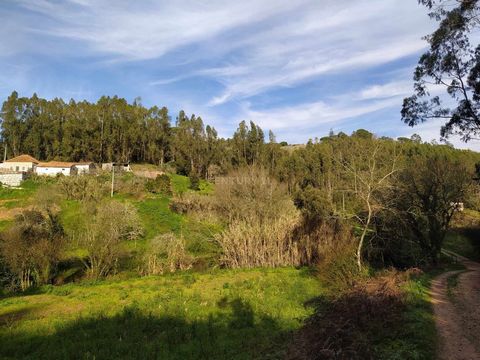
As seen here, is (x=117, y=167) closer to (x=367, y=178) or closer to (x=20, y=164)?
(x=20, y=164)

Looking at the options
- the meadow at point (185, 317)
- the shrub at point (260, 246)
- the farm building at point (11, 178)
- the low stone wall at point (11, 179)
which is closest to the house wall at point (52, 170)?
the farm building at point (11, 178)

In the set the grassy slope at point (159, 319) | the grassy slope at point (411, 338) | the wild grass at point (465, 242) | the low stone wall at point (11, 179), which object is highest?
the low stone wall at point (11, 179)

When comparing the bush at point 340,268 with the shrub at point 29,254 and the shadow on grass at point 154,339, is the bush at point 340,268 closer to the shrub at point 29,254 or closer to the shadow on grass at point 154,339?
the shadow on grass at point 154,339

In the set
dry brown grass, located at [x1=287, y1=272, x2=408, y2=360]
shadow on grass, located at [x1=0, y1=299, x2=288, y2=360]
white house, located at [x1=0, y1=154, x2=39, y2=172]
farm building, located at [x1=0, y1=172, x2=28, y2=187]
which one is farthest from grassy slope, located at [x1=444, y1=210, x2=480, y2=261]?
white house, located at [x1=0, y1=154, x2=39, y2=172]

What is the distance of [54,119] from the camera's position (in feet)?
249

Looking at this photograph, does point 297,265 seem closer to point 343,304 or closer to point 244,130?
point 343,304

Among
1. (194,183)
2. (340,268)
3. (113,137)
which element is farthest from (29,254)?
(113,137)

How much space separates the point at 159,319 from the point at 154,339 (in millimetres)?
1885

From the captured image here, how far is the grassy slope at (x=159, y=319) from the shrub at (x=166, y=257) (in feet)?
11.3

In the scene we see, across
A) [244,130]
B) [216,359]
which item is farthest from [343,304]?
[244,130]

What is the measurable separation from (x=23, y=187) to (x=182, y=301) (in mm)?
46433

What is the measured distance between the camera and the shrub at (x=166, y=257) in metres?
22.8

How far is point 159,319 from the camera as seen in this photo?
485 inches

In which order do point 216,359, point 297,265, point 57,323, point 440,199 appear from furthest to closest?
point 440,199
point 297,265
point 57,323
point 216,359
